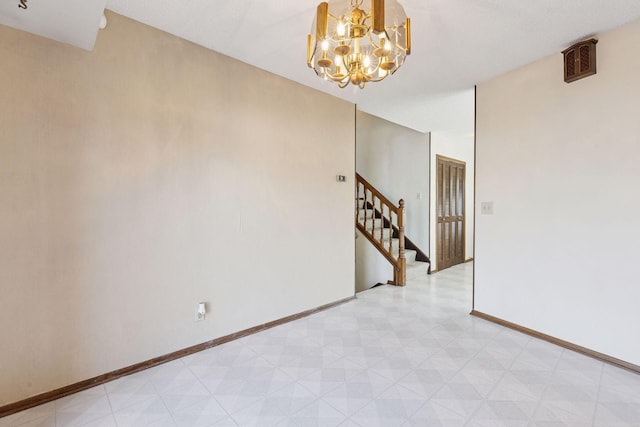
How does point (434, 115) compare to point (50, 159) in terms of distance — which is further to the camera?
point (434, 115)

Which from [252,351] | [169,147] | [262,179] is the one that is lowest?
[252,351]

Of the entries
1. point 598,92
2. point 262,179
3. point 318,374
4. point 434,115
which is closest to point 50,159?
point 262,179

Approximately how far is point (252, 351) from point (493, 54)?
11.1ft

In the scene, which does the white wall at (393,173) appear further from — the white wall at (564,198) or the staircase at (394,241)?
the white wall at (564,198)

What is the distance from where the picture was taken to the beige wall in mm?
1837

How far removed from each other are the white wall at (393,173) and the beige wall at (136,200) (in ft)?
6.72

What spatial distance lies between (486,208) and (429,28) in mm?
1953

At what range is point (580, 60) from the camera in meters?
2.42

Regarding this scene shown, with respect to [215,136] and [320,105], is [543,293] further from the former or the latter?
[215,136]

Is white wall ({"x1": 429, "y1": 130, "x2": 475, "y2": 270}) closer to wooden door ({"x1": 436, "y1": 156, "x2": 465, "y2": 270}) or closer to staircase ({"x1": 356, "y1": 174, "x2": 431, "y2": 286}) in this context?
wooden door ({"x1": 436, "y1": 156, "x2": 465, "y2": 270})

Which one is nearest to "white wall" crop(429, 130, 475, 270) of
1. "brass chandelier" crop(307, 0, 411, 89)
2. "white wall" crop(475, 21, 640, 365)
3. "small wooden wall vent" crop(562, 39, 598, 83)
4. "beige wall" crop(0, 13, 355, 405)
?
"white wall" crop(475, 21, 640, 365)

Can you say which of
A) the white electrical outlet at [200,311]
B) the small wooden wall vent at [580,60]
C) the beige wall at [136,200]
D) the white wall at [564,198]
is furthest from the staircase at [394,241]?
the white electrical outlet at [200,311]

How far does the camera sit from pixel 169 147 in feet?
7.81

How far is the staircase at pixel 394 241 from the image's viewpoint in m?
4.62
